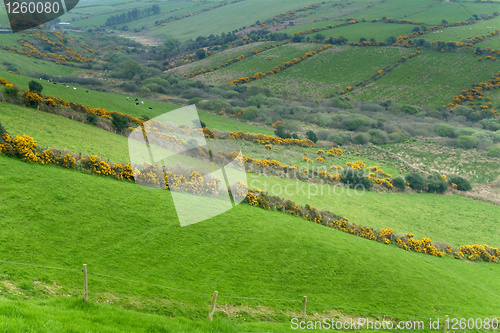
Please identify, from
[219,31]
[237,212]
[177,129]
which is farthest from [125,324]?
[219,31]

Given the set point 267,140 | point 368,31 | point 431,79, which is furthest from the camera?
point 368,31

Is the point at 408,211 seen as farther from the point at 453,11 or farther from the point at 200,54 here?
the point at 453,11

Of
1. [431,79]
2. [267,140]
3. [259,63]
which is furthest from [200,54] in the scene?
[267,140]

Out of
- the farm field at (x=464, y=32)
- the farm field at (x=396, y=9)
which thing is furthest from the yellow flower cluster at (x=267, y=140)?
the farm field at (x=396, y=9)

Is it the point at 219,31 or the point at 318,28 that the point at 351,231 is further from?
the point at 219,31

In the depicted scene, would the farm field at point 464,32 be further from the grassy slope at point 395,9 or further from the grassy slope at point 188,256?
the grassy slope at point 188,256

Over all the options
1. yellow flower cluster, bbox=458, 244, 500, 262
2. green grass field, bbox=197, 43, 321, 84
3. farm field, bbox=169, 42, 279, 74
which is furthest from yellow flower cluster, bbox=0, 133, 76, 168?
farm field, bbox=169, 42, 279, 74
